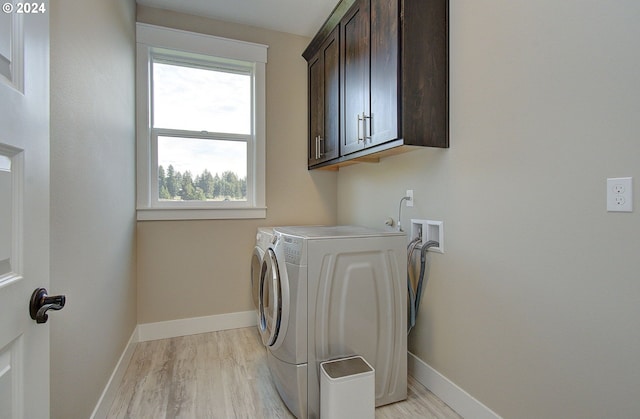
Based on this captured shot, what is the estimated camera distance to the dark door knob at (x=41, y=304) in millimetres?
706

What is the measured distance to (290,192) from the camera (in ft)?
9.42

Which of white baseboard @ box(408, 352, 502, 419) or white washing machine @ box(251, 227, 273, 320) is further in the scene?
white washing machine @ box(251, 227, 273, 320)

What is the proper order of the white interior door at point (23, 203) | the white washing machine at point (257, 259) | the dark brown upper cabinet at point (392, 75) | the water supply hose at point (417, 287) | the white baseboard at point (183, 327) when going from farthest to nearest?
1. the white washing machine at point (257, 259)
2. the white baseboard at point (183, 327)
3. the water supply hose at point (417, 287)
4. the dark brown upper cabinet at point (392, 75)
5. the white interior door at point (23, 203)

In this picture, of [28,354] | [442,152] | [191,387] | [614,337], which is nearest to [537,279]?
[614,337]

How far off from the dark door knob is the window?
183 centimetres

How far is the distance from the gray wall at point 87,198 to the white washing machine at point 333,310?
861 mm

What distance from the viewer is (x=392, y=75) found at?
160cm

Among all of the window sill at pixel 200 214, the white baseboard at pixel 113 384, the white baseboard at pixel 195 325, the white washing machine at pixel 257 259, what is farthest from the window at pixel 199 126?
the white baseboard at pixel 113 384

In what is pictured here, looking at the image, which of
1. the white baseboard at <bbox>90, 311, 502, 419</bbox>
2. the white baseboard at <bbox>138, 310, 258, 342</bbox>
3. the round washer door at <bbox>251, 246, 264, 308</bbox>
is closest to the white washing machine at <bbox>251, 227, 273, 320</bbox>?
the round washer door at <bbox>251, 246, 264, 308</bbox>

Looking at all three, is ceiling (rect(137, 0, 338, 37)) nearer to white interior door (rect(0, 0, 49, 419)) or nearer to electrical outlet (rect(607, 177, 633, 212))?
white interior door (rect(0, 0, 49, 419))

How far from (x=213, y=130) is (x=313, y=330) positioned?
6.59 feet

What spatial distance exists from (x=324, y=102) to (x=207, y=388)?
2.25m

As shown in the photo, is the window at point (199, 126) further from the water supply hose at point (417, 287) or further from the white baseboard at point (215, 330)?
the water supply hose at point (417, 287)

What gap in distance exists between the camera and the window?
7.90 ft
